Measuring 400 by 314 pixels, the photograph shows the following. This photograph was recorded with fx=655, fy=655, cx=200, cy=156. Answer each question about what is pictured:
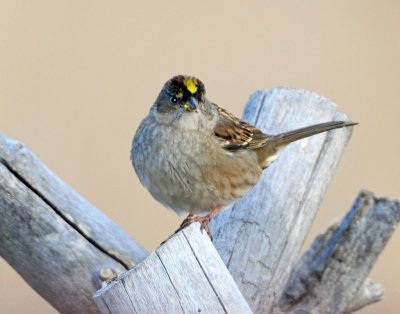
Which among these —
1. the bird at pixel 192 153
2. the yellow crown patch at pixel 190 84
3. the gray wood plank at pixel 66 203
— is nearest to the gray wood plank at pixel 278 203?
the bird at pixel 192 153

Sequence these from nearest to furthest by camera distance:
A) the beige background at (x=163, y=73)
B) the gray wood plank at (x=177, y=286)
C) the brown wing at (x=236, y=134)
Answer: the gray wood plank at (x=177, y=286)
the brown wing at (x=236, y=134)
the beige background at (x=163, y=73)

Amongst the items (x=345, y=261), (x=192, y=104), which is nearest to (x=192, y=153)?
(x=192, y=104)

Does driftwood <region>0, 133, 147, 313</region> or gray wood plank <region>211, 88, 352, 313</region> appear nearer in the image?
driftwood <region>0, 133, 147, 313</region>

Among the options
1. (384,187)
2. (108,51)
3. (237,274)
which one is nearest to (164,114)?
(237,274)

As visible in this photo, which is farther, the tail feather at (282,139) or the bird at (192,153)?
the tail feather at (282,139)

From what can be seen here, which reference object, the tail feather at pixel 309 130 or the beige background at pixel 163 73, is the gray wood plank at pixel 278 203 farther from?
the beige background at pixel 163 73

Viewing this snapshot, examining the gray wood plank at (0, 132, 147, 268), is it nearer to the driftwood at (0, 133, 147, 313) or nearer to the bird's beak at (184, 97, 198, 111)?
the driftwood at (0, 133, 147, 313)

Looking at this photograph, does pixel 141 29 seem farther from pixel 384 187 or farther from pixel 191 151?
pixel 191 151

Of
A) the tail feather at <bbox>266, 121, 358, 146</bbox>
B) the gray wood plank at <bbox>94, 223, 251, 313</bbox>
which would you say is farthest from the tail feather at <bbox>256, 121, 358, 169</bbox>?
the gray wood plank at <bbox>94, 223, 251, 313</bbox>
